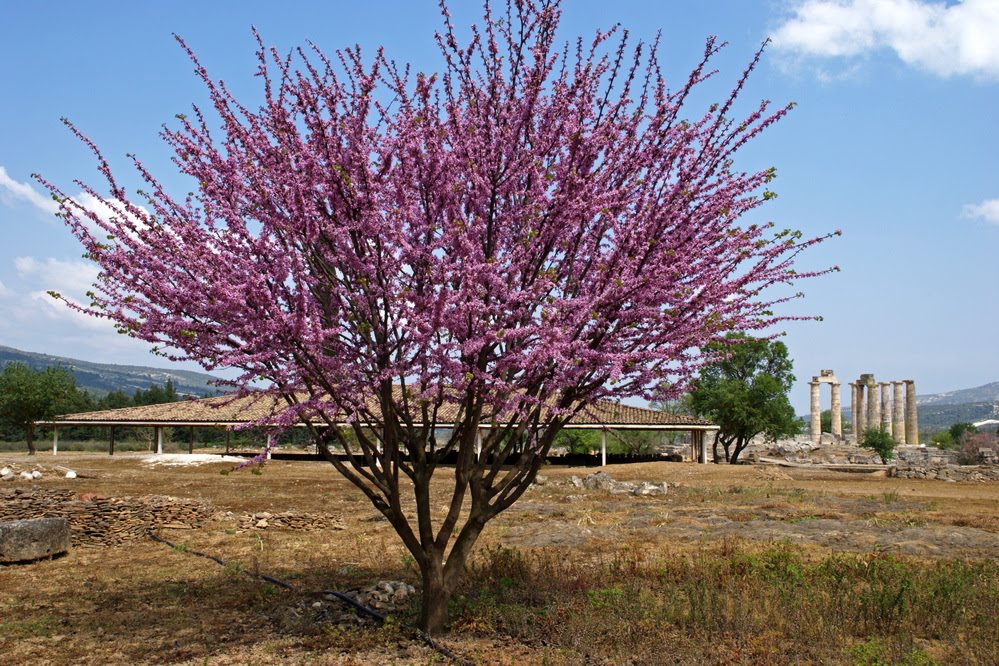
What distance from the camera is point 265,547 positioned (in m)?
16.6

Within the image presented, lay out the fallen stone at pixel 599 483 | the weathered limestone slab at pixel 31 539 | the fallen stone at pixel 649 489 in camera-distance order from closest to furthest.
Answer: the weathered limestone slab at pixel 31 539 → the fallen stone at pixel 649 489 → the fallen stone at pixel 599 483

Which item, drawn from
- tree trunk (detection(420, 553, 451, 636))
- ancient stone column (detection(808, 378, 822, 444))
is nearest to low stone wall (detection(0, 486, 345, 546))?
tree trunk (detection(420, 553, 451, 636))

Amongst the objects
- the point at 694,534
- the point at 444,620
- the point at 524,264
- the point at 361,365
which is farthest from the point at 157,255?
the point at 694,534

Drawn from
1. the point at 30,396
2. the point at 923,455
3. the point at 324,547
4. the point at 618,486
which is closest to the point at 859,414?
the point at 923,455

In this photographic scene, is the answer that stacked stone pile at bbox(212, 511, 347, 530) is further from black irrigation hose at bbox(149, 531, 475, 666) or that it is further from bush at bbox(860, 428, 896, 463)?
bush at bbox(860, 428, 896, 463)

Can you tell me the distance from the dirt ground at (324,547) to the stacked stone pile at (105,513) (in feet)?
1.96

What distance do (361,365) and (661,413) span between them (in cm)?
4683

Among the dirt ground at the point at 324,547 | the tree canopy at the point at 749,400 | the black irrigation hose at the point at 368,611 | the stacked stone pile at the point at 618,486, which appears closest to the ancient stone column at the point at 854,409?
the tree canopy at the point at 749,400

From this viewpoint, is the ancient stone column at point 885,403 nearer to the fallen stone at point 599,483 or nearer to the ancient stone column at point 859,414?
the ancient stone column at point 859,414

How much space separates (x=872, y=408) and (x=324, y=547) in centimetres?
9505

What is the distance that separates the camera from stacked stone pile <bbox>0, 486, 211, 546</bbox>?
17.6m

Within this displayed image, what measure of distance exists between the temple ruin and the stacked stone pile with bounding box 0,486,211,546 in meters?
83.3

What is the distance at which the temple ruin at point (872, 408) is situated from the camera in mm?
92250

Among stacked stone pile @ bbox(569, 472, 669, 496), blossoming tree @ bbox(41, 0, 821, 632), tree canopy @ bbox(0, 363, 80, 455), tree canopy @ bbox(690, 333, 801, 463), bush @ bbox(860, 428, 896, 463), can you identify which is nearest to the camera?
blossoming tree @ bbox(41, 0, 821, 632)
